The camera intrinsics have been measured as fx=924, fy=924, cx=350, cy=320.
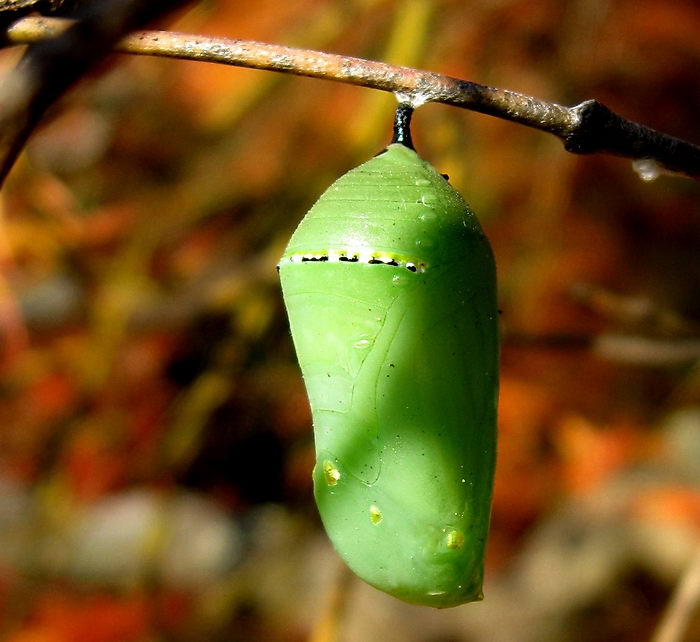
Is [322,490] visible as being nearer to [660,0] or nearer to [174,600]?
[174,600]

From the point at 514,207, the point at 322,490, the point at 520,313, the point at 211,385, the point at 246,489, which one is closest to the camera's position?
the point at 322,490

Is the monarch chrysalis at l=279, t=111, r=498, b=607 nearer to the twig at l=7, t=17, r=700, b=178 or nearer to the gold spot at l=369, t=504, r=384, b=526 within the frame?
the gold spot at l=369, t=504, r=384, b=526

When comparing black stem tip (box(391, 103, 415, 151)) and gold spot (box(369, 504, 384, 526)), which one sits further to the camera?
gold spot (box(369, 504, 384, 526))

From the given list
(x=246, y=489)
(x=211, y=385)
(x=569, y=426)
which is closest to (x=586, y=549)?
(x=569, y=426)

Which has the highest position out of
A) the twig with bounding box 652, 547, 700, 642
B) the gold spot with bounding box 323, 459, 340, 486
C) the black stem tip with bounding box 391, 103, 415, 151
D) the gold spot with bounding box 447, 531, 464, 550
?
the black stem tip with bounding box 391, 103, 415, 151

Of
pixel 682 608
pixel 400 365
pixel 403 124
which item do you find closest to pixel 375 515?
pixel 400 365

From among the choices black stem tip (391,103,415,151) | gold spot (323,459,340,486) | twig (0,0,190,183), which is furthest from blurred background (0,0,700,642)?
twig (0,0,190,183)

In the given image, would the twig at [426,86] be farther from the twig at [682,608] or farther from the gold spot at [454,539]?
the twig at [682,608]
